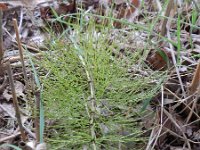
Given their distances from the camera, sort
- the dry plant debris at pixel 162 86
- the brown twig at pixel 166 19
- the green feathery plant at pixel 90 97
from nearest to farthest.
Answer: the green feathery plant at pixel 90 97
the dry plant debris at pixel 162 86
the brown twig at pixel 166 19

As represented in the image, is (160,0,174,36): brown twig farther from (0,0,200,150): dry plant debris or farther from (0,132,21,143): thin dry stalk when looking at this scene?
(0,132,21,143): thin dry stalk

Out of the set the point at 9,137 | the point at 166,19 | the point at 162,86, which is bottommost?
the point at 9,137

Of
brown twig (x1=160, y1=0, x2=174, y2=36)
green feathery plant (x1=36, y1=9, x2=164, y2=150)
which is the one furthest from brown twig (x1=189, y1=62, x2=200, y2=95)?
brown twig (x1=160, y1=0, x2=174, y2=36)

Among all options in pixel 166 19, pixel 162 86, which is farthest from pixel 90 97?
pixel 166 19

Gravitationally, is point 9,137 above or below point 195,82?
below

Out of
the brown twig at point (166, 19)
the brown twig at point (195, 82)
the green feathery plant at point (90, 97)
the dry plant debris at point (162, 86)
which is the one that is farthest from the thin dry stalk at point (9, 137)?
the brown twig at point (166, 19)

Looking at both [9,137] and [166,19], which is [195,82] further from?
[9,137]

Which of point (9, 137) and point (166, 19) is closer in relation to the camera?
point (9, 137)

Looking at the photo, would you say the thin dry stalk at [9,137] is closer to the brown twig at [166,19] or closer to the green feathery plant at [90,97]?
the green feathery plant at [90,97]

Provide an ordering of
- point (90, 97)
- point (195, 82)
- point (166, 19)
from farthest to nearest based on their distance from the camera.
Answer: point (166, 19) → point (195, 82) → point (90, 97)
